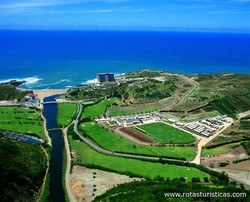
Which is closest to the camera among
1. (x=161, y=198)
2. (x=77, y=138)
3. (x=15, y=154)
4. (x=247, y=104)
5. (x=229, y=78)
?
(x=161, y=198)

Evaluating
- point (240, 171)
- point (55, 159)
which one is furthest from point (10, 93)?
point (240, 171)

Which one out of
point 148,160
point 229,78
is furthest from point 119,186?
point 229,78

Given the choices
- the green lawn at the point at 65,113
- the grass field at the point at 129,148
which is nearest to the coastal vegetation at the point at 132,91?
the green lawn at the point at 65,113

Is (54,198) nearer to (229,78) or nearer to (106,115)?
(106,115)

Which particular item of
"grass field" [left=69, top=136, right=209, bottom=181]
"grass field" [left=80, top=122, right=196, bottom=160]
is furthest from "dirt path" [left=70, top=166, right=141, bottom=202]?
"grass field" [left=80, top=122, right=196, bottom=160]

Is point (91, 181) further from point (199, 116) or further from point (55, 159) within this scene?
point (199, 116)

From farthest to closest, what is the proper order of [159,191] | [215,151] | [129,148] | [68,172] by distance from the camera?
[129,148], [215,151], [68,172], [159,191]
